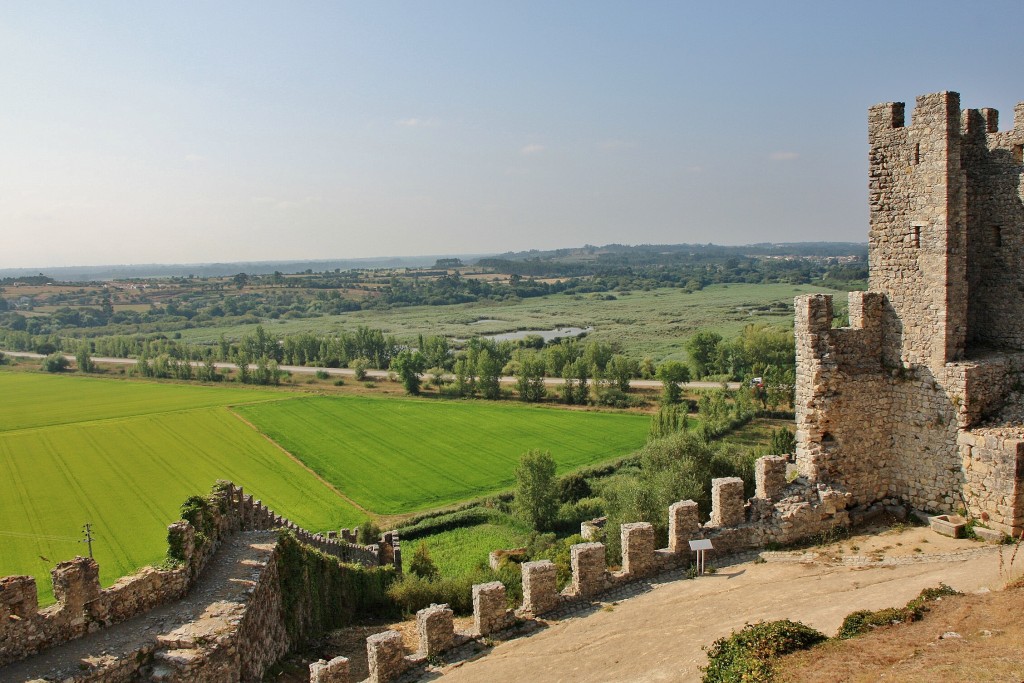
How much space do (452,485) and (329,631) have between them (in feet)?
108

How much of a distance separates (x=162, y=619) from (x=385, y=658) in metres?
4.79

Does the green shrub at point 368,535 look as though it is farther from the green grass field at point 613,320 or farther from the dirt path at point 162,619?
the green grass field at point 613,320

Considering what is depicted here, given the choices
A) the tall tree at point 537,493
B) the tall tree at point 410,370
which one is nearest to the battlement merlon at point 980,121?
the tall tree at point 537,493

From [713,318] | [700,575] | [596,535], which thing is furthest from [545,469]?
[713,318]

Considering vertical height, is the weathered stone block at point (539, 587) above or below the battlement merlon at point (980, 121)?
below

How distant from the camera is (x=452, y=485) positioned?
51.0 meters

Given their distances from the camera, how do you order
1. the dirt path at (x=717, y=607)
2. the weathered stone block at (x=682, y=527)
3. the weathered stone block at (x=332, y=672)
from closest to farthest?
the dirt path at (x=717, y=607)
the weathered stone block at (x=332, y=672)
the weathered stone block at (x=682, y=527)

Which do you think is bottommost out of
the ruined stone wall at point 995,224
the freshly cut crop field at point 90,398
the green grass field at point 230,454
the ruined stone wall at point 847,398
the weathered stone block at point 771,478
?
the green grass field at point 230,454

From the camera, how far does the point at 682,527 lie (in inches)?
604

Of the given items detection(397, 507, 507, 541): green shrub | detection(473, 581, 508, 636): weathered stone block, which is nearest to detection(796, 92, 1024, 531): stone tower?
detection(473, 581, 508, 636): weathered stone block

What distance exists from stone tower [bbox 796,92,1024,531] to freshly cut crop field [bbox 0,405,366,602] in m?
32.2

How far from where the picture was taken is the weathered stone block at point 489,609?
44.0ft

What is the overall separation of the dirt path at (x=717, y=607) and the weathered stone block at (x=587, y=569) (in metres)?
0.57

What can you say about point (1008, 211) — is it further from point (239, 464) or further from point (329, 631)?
point (239, 464)
